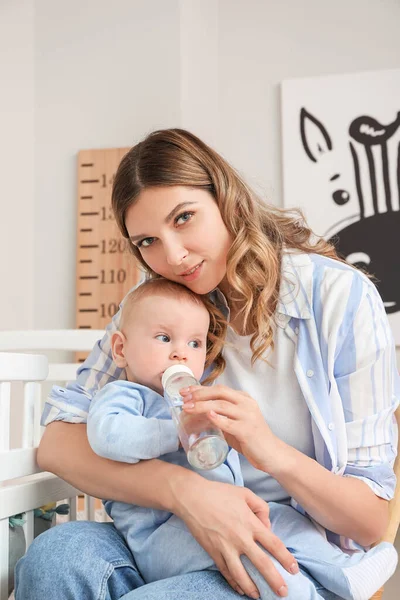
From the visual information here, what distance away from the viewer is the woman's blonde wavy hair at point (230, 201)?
46.7 inches

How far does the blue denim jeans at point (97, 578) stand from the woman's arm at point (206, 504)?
2 centimetres

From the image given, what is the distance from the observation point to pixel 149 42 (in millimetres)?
2619

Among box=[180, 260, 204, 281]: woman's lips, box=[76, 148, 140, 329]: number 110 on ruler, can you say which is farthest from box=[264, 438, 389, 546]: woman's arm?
box=[76, 148, 140, 329]: number 110 on ruler

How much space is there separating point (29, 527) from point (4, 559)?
10cm

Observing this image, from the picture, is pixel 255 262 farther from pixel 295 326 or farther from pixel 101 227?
pixel 101 227

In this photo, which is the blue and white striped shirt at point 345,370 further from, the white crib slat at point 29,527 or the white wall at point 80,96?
the white wall at point 80,96

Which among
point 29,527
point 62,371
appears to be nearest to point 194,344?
point 29,527

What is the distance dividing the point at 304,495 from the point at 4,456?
0.46m

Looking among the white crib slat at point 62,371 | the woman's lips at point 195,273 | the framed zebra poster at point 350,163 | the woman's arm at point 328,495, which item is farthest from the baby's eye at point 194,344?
the framed zebra poster at point 350,163

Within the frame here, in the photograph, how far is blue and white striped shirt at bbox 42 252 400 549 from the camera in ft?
3.59

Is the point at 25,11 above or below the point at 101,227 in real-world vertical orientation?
above

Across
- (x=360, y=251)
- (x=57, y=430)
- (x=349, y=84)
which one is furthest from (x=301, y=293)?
(x=349, y=84)

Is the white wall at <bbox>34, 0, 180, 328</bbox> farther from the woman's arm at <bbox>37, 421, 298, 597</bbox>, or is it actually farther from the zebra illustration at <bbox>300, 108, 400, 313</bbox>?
the woman's arm at <bbox>37, 421, 298, 597</bbox>

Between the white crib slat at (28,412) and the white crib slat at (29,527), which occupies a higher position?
the white crib slat at (28,412)
